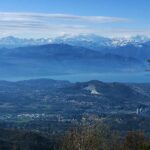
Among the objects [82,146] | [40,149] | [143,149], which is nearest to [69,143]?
[82,146]

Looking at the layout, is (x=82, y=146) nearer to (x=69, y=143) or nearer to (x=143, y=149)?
(x=69, y=143)

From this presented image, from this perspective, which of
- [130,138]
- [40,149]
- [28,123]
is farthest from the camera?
[28,123]

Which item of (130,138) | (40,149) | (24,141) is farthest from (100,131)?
(24,141)

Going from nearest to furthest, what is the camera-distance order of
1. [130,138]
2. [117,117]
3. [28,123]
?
1. [130,138]
2. [28,123]
3. [117,117]

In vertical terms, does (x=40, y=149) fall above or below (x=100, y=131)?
below

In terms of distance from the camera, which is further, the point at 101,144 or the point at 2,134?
the point at 2,134

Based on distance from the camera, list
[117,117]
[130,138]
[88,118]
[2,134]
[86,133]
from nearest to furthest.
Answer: [86,133], [88,118], [130,138], [2,134], [117,117]

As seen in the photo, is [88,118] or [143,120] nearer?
[88,118]

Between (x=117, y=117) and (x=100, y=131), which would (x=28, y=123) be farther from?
(x=100, y=131)

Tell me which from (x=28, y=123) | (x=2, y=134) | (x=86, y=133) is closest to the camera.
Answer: (x=86, y=133)
